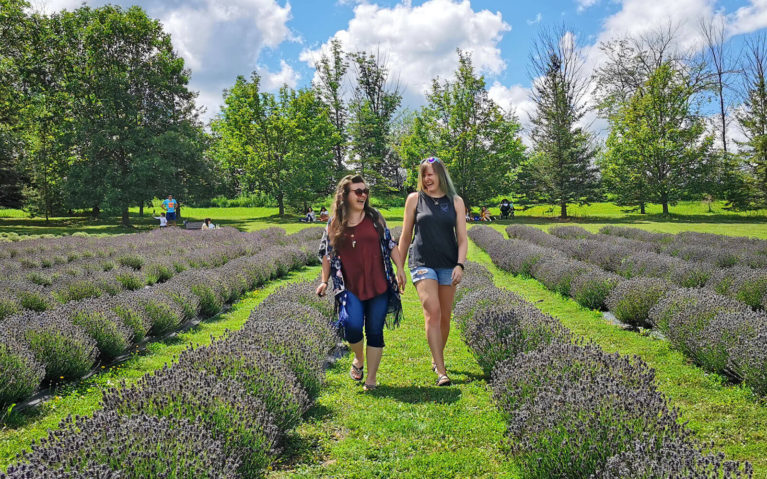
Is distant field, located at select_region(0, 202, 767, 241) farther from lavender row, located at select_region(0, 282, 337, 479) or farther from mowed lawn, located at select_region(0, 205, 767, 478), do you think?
lavender row, located at select_region(0, 282, 337, 479)

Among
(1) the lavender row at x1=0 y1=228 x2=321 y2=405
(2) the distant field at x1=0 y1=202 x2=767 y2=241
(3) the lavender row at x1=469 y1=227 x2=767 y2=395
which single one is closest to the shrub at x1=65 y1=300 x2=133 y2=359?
(1) the lavender row at x1=0 y1=228 x2=321 y2=405

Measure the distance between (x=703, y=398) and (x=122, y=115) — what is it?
1337 inches

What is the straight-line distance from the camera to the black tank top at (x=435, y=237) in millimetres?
4602

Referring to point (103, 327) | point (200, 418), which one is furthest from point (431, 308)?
point (103, 327)

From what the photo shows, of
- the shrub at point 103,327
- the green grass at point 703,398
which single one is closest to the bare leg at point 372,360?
the green grass at point 703,398

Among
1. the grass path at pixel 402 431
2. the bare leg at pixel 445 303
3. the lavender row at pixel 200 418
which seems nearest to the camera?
the lavender row at pixel 200 418

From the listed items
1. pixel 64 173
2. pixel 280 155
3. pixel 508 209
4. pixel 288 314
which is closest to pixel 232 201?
pixel 280 155

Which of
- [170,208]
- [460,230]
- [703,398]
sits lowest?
[703,398]

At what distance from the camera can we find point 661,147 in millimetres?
33844

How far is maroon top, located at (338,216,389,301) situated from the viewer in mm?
4395

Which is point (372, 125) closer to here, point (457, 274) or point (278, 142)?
point (278, 142)

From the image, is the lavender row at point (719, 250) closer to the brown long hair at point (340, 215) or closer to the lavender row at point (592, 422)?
the lavender row at point (592, 422)

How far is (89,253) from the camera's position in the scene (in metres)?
12.9

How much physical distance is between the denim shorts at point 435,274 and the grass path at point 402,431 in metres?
1.04
